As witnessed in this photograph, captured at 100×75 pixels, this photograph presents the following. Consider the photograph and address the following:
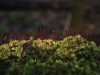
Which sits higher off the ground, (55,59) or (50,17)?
(50,17)

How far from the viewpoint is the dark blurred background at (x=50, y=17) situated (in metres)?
5.00

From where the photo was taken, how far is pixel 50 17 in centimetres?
884

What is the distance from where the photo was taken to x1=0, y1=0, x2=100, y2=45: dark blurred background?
5.00 m

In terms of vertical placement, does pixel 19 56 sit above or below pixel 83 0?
below

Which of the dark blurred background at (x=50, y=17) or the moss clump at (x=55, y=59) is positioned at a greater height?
the dark blurred background at (x=50, y=17)

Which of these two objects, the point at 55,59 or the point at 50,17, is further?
the point at 50,17

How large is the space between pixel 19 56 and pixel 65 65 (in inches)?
20.4

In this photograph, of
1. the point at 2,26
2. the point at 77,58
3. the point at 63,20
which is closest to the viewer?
the point at 77,58

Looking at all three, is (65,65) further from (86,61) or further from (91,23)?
(91,23)

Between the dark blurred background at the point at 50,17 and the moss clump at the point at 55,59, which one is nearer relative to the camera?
the moss clump at the point at 55,59

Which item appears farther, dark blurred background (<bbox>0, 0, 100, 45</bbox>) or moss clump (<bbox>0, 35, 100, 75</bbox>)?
dark blurred background (<bbox>0, 0, 100, 45</bbox>)

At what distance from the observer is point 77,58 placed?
1.25 m

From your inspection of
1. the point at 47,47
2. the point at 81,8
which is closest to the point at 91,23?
the point at 81,8

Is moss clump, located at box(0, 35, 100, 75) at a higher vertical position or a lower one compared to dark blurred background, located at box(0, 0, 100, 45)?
lower
